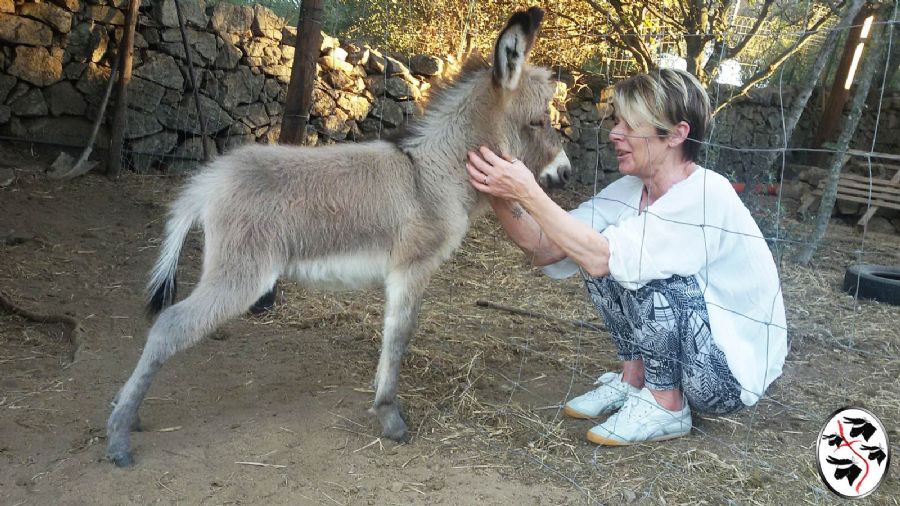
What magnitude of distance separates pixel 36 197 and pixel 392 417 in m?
4.37

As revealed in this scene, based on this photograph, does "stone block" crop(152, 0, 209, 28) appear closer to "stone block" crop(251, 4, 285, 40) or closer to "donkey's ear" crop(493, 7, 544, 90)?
"stone block" crop(251, 4, 285, 40)

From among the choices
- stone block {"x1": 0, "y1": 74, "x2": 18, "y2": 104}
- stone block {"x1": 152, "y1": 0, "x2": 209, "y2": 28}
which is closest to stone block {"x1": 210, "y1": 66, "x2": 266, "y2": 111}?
stone block {"x1": 152, "y1": 0, "x2": 209, "y2": 28}

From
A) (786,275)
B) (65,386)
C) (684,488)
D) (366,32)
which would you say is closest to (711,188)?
(684,488)

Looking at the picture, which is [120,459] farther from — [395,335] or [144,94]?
[144,94]

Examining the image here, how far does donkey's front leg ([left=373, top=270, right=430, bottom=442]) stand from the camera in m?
3.02

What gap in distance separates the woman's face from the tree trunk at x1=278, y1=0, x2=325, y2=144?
2066mm

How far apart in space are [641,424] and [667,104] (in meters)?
1.37

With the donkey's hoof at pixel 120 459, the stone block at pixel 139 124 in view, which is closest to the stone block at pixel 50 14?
the stone block at pixel 139 124

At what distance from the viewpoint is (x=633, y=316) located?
306cm

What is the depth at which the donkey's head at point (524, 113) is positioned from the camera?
10.1 feet

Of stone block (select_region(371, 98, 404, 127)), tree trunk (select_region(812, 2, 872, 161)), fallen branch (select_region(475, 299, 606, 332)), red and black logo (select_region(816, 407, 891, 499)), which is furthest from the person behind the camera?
tree trunk (select_region(812, 2, 872, 161))

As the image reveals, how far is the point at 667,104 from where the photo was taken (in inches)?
112

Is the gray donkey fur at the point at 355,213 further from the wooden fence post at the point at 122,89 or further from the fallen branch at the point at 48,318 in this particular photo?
the wooden fence post at the point at 122,89

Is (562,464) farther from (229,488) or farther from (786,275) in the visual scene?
(786,275)
